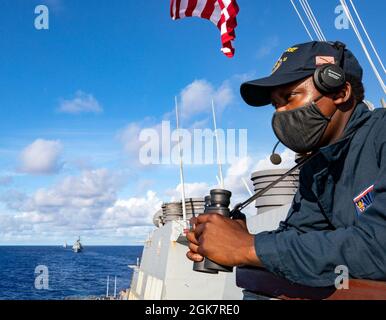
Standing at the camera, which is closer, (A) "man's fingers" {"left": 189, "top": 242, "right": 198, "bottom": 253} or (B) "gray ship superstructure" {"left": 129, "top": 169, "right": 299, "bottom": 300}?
(A) "man's fingers" {"left": 189, "top": 242, "right": 198, "bottom": 253}

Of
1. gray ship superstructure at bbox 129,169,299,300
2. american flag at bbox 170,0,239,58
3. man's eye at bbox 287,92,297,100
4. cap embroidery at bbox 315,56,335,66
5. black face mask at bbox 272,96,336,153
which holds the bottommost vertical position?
black face mask at bbox 272,96,336,153

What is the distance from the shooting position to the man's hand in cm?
158

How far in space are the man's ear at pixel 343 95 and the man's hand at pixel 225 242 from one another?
93 centimetres

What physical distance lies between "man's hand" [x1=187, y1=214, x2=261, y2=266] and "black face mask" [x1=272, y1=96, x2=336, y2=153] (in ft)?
2.38

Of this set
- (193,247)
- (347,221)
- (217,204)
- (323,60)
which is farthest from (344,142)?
(193,247)

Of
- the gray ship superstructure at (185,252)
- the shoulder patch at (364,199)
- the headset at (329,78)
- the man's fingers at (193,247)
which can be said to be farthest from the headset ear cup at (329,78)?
the gray ship superstructure at (185,252)

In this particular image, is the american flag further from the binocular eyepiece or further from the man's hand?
the man's hand

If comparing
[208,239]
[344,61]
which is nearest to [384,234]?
[208,239]

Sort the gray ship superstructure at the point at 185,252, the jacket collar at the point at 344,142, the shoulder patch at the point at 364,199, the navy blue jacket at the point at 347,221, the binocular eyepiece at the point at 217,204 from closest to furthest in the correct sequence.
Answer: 1. the navy blue jacket at the point at 347,221
2. the shoulder patch at the point at 364,199
3. the jacket collar at the point at 344,142
4. the binocular eyepiece at the point at 217,204
5. the gray ship superstructure at the point at 185,252

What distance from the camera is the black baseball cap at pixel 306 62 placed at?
1974mm

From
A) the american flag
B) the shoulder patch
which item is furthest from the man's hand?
the american flag

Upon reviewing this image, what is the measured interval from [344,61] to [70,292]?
85063 mm

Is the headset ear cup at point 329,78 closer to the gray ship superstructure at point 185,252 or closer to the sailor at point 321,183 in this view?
the sailor at point 321,183
